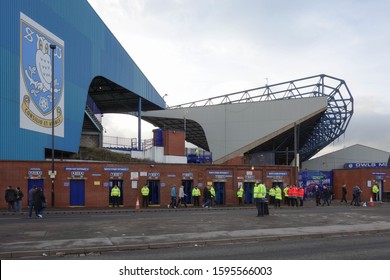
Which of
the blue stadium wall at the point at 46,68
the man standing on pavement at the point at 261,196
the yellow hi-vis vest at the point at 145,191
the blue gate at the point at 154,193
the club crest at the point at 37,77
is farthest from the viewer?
the blue gate at the point at 154,193

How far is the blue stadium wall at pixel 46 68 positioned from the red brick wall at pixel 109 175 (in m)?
1.61

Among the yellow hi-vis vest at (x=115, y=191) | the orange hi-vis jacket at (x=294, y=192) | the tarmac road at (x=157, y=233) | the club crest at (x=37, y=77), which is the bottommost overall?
the tarmac road at (x=157, y=233)

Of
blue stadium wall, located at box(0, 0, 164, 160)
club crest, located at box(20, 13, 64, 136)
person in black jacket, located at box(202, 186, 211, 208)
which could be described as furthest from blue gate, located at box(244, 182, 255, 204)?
club crest, located at box(20, 13, 64, 136)

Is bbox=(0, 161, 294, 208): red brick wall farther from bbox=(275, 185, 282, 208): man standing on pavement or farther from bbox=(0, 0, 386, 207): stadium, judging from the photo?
bbox=(275, 185, 282, 208): man standing on pavement

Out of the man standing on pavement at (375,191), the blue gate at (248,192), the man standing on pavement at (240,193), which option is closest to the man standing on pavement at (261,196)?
the man standing on pavement at (240,193)

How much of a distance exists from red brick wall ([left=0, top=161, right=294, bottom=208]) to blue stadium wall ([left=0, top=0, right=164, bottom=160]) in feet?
5.27

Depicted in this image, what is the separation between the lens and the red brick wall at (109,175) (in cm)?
3062

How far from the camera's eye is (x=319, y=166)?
89.9m

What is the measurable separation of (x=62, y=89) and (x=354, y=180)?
1123 inches

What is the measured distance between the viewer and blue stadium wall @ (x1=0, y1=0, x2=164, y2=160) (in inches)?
1213

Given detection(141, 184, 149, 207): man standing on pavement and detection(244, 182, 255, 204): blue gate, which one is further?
detection(244, 182, 255, 204): blue gate

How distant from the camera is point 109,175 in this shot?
33281 mm

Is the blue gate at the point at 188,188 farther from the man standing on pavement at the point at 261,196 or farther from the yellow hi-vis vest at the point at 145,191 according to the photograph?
the man standing on pavement at the point at 261,196

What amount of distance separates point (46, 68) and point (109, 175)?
1016 cm
